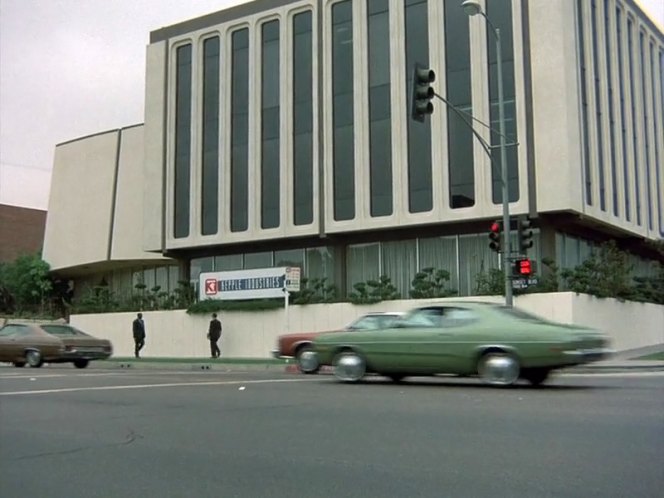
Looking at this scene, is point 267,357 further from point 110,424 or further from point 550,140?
point 110,424

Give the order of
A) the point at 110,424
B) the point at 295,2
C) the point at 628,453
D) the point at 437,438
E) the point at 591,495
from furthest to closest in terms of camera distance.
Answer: the point at 295,2 < the point at 110,424 < the point at 437,438 < the point at 628,453 < the point at 591,495

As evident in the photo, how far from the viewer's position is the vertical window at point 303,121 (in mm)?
33406

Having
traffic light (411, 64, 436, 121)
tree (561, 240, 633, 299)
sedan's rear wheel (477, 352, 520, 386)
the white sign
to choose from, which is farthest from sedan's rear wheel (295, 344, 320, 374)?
the white sign

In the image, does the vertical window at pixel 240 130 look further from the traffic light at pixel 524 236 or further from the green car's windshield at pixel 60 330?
the traffic light at pixel 524 236

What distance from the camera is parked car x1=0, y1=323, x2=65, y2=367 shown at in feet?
78.6

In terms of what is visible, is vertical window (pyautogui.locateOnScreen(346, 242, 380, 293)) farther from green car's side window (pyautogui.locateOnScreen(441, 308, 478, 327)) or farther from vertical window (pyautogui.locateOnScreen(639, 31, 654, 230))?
green car's side window (pyautogui.locateOnScreen(441, 308, 478, 327))

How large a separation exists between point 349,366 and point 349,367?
0.06 feet

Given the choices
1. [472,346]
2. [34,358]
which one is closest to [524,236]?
[472,346]

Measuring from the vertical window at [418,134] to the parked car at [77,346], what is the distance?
481 inches

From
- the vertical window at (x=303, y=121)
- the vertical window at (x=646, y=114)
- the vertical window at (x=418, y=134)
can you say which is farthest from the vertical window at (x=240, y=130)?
the vertical window at (x=646, y=114)

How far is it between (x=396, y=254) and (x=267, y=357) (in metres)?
6.42

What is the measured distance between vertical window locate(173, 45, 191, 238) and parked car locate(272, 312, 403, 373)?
16.9 meters

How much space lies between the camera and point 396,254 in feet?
106

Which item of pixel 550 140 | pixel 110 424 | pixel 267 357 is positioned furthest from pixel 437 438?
pixel 267 357
